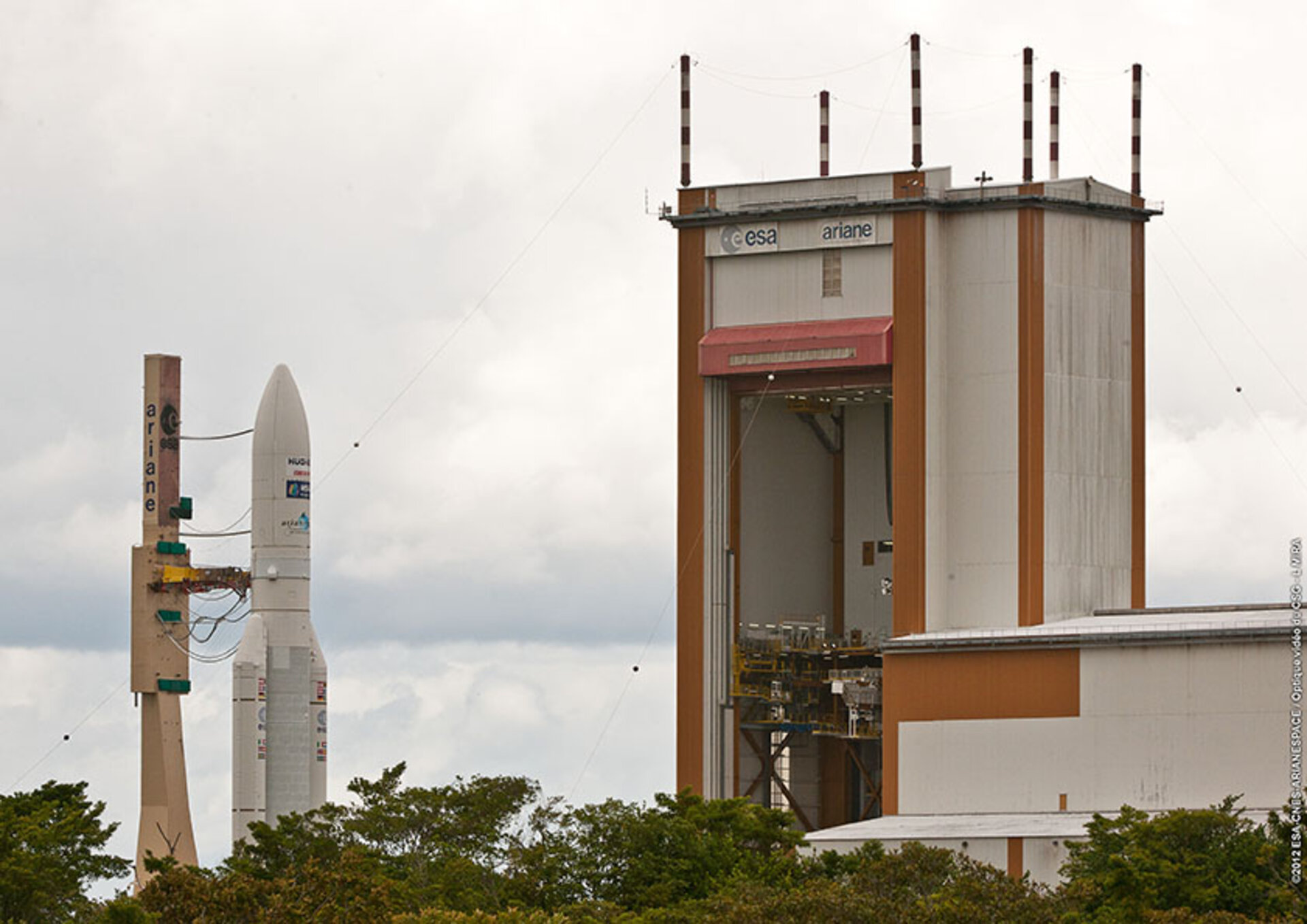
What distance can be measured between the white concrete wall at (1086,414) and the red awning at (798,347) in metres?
4.61

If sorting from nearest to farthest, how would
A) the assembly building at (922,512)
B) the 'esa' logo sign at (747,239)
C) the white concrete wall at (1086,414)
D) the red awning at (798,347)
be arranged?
the assembly building at (922,512) → the white concrete wall at (1086,414) → the red awning at (798,347) → the 'esa' logo sign at (747,239)

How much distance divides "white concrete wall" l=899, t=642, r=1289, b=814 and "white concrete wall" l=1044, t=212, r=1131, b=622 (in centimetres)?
590

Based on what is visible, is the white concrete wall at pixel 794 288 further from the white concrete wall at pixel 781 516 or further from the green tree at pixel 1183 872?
the green tree at pixel 1183 872

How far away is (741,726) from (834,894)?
25382mm

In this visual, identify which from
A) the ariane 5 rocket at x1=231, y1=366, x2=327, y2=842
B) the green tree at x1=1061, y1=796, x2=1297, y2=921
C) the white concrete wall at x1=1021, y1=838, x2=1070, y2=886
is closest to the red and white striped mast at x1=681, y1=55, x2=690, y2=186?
the ariane 5 rocket at x1=231, y1=366, x2=327, y2=842

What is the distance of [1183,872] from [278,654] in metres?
37.2

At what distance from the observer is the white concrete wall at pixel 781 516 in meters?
83.6

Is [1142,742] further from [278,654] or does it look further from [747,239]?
[278,654]

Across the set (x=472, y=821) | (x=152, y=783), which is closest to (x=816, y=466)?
(x=472, y=821)

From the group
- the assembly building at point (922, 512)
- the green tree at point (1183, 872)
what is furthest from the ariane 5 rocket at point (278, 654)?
the green tree at point (1183, 872)

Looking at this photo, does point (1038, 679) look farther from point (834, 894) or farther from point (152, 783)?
point (152, 783)

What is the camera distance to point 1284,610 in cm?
7256

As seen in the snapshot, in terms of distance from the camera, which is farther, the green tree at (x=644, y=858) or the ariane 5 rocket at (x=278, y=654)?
the ariane 5 rocket at (x=278, y=654)


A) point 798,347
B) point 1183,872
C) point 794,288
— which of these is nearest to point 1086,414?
point 798,347
